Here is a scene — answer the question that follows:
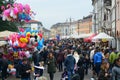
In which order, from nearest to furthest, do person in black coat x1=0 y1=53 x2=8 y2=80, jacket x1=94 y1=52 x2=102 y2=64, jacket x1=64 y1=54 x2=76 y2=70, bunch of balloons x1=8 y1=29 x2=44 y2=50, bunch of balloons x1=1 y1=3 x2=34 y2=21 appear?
bunch of balloons x1=8 y1=29 x2=44 y2=50
bunch of balloons x1=1 y1=3 x2=34 y2=21
person in black coat x1=0 y1=53 x2=8 y2=80
jacket x1=64 y1=54 x2=76 y2=70
jacket x1=94 y1=52 x2=102 y2=64

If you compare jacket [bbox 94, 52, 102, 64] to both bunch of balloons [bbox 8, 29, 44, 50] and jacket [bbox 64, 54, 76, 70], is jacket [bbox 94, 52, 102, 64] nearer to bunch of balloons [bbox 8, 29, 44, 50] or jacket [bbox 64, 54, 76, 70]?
jacket [bbox 64, 54, 76, 70]

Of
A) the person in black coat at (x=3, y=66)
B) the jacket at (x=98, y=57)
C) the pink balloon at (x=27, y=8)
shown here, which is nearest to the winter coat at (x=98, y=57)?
the jacket at (x=98, y=57)

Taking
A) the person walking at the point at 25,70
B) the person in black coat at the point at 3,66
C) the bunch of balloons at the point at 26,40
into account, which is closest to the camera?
the person walking at the point at 25,70

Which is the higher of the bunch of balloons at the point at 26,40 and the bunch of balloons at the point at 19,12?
the bunch of balloons at the point at 19,12

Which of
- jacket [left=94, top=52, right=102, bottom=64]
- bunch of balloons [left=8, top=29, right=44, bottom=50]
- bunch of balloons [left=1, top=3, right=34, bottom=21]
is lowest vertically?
jacket [left=94, top=52, right=102, bottom=64]

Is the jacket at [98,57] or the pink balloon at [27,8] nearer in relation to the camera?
the pink balloon at [27,8]

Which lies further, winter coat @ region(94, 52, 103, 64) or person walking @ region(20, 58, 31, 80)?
winter coat @ region(94, 52, 103, 64)

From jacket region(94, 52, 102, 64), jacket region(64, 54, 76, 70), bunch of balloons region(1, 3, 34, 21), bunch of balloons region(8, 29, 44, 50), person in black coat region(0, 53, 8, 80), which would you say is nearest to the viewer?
bunch of balloons region(8, 29, 44, 50)

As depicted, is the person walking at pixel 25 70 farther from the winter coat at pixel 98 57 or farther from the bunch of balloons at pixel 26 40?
the winter coat at pixel 98 57

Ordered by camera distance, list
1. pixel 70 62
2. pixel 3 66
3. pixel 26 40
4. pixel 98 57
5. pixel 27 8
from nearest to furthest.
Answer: pixel 26 40
pixel 27 8
pixel 3 66
pixel 70 62
pixel 98 57

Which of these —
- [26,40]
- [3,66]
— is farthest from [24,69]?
[3,66]

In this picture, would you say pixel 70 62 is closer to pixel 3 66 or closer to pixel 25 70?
pixel 3 66

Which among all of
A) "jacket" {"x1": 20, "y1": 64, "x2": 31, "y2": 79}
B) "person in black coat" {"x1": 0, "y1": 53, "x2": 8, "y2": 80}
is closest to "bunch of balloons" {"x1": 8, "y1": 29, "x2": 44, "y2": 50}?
"person in black coat" {"x1": 0, "y1": 53, "x2": 8, "y2": 80}

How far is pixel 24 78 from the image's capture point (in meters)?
18.1
